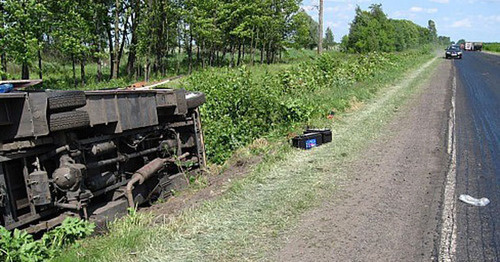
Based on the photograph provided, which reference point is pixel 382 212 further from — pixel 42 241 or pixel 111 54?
pixel 111 54

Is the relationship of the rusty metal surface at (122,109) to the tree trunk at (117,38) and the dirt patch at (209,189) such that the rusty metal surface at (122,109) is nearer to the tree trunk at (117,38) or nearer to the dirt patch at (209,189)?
the dirt patch at (209,189)

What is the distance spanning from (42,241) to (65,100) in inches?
70.0

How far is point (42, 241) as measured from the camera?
4902 mm

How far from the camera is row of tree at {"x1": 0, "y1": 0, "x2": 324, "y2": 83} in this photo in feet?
78.7

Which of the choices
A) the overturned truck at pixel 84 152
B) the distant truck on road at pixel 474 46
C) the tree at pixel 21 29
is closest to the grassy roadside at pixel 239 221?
the overturned truck at pixel 84 152

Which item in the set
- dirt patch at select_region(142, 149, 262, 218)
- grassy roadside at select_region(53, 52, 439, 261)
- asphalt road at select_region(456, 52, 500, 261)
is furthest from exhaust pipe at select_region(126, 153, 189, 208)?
asphalt road at select_region(456, 52, 500, 261)

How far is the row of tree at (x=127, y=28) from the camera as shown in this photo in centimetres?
2400

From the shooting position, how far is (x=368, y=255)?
4551 mm

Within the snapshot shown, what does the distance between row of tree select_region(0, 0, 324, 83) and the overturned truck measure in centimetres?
1916

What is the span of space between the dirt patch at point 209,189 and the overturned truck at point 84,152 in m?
0.41

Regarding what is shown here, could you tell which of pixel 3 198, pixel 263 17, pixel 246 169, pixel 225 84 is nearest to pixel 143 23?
pixel 263 17

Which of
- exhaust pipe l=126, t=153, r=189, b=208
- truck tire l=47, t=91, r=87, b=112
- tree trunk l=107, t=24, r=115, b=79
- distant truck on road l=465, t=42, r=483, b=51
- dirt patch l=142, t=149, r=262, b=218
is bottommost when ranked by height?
dirt patch l=142, t=149, r=262, b=218

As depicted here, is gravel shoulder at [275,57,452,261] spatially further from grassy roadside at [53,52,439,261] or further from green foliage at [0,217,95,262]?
green foliage at [0,217,95,262]

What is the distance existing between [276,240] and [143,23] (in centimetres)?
3111
